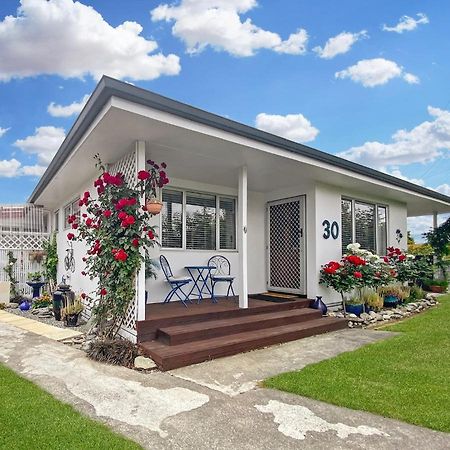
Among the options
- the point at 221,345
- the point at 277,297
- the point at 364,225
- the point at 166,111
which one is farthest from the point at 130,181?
the point at 364,225

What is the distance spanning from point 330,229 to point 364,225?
5.54 feet

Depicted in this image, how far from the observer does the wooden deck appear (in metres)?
4.16

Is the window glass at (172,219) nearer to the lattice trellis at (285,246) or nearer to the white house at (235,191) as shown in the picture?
the white house at (235,191)

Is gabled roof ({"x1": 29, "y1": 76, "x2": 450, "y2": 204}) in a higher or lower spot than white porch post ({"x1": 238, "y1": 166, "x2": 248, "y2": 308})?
higher

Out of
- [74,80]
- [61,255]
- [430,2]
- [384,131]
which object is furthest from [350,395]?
[384,131]

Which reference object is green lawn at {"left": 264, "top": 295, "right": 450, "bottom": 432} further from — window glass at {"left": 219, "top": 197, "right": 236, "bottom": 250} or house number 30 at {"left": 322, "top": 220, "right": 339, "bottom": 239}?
window glass at {"left": 219, "top": 197, "right": 236, "bottom": 250}

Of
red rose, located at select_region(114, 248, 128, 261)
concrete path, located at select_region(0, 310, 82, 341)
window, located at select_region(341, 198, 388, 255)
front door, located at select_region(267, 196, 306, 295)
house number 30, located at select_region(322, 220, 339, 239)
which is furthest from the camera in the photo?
window, located at select_region(341, 198, 388, 255)

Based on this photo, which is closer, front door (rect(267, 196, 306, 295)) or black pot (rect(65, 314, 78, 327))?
black pot (rect(65, 314, 78, 327))

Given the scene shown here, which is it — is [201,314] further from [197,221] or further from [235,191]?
[235,191]

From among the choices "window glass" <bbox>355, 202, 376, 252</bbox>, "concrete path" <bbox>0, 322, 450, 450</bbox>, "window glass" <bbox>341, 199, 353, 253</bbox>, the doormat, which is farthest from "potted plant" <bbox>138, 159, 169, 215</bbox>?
"window glass" <bbox>355, 202, 376, 252</bbox>

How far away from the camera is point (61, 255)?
9.47m

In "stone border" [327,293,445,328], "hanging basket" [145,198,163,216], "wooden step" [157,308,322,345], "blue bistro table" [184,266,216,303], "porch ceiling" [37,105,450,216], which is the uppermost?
"porch ceiling" [37,105,450,216]

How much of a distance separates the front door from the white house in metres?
0.02

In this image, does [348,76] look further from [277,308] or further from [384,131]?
[277,308]
